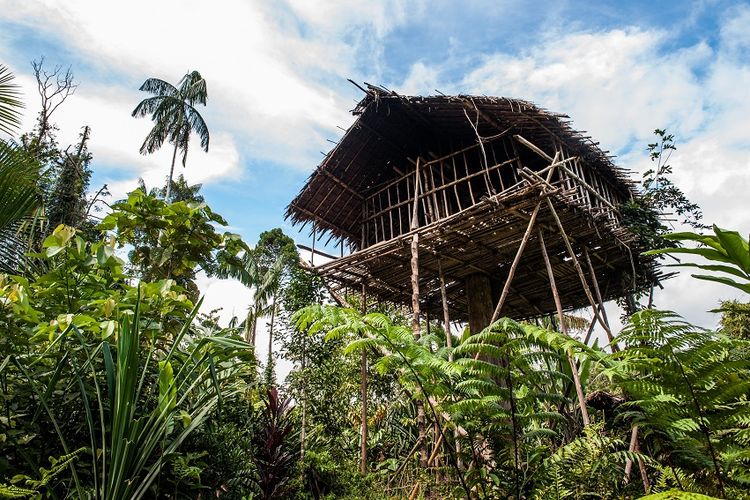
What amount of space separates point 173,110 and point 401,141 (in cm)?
1056

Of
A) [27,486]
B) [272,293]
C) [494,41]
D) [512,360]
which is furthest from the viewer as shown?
[272,293]

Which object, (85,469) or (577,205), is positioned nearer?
(85,469)

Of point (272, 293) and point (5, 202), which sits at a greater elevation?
point (272, 293)

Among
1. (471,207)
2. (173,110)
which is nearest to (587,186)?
(471,207)

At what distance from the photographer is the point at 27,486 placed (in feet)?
6.70

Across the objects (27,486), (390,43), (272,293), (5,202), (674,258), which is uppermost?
(272,293)

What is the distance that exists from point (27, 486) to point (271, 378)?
9457mm

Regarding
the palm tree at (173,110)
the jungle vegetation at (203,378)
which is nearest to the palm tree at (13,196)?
the jungle vegetation at (203,378)

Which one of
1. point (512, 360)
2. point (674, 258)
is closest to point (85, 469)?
point (512, 360)

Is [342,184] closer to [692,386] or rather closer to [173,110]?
[692,386]

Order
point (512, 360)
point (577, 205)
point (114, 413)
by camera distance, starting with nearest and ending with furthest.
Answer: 1. point (114, 413)
2. point (512, 360)
3. point (577, 205)

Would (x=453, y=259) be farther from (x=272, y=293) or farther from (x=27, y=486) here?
(x=272, y=293)

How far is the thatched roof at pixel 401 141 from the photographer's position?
7258mm

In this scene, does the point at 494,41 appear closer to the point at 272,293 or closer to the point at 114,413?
the point at 114,413
